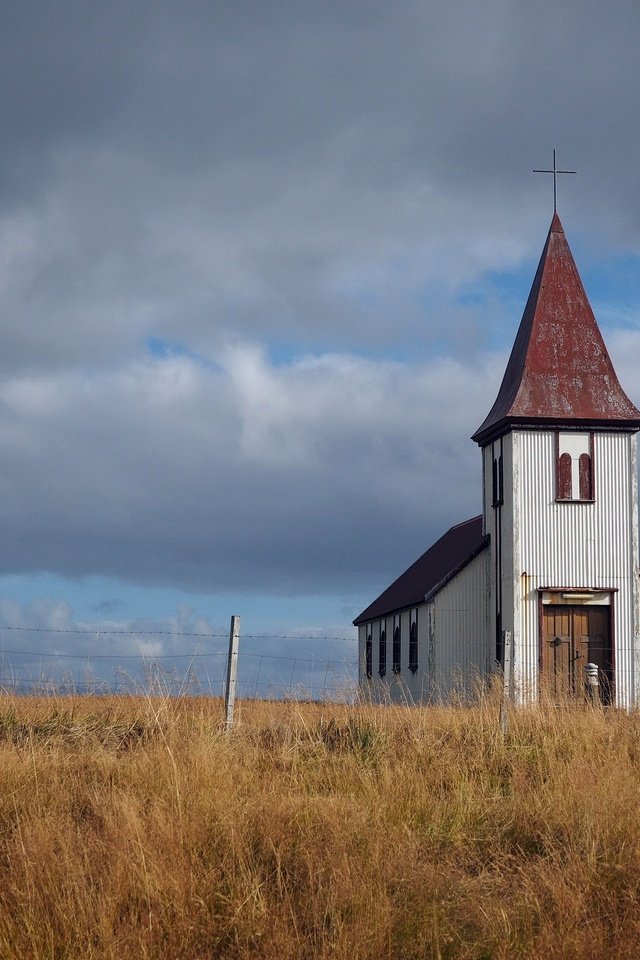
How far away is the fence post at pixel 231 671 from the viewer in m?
13.1

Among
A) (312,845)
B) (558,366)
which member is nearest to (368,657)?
(558,366)

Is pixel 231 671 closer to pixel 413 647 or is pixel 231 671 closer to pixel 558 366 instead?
pixel 558 366

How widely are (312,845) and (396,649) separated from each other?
29845 millimetres

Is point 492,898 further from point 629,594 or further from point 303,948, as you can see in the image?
point 629,594

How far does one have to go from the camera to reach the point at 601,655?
28078 mm

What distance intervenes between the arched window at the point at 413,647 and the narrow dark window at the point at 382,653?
4.14m

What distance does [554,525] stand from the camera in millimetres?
28469

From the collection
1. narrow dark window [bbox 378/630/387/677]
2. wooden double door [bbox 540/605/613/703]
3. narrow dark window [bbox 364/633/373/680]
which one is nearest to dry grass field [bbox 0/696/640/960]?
wooden double door [bbox 540/605/613/703]

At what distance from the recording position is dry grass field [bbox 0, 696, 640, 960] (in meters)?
6.97

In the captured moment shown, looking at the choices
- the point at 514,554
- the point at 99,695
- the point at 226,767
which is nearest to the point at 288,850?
the point at 226,767

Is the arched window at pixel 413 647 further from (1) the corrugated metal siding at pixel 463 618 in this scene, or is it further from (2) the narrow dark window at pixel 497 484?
(2) the narrow dark window at pixel 497 484

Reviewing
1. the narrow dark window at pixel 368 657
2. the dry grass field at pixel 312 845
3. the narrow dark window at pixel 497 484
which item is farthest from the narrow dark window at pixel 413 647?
the dry grass field at pixel 312 845

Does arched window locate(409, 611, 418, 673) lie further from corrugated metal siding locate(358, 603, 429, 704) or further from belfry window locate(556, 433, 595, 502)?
belfry window locate(556, 433, 595, 502)

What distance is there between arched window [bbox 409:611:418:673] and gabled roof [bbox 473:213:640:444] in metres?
6.82
